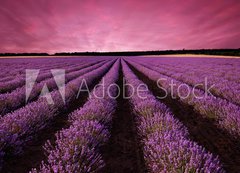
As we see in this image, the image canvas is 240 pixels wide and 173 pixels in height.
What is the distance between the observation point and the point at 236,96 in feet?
21.5

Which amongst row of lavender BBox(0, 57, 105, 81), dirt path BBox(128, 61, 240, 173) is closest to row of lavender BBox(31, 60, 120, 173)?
dirt path BBox(128, 61, 240, 173)

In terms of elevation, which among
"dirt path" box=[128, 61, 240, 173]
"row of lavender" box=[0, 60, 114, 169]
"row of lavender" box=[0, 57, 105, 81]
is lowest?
"row of lavender" box=[0, 57, 105, 81]

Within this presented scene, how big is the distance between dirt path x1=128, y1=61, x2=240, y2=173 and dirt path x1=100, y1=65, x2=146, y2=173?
1127mm

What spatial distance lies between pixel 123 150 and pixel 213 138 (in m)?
1.70

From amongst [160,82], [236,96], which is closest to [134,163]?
[236,96]

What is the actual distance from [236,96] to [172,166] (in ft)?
16.5

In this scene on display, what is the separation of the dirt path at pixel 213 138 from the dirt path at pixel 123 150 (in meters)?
1.13

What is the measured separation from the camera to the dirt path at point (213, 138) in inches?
130

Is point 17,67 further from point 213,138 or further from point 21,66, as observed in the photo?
point 213,138

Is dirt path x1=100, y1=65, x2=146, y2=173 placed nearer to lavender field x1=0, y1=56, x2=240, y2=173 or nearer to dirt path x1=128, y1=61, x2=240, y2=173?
lavender field x1=0, y1=56, x2=240, y2=173

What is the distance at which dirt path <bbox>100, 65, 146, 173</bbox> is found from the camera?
10.2 feet

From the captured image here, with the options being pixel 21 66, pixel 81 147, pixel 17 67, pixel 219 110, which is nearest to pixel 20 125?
pixel 81 147

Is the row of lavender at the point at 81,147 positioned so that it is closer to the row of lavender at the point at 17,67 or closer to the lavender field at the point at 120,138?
the lavender field at the point at 120,138

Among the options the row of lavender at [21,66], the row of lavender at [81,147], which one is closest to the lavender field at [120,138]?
the row of lavender at [81,147]
